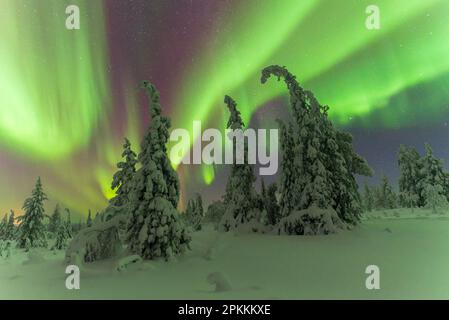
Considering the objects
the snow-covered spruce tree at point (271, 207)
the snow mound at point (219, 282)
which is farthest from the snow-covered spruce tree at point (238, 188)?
the snow mound at point (219, 282)

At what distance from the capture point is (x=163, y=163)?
11734 mm

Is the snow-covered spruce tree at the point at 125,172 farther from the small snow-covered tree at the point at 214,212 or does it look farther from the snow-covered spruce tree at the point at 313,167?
the snow-covered spruce tree at the point at 313,167

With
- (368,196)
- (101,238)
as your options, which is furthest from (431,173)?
(101,238)

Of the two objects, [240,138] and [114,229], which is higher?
[240,138]

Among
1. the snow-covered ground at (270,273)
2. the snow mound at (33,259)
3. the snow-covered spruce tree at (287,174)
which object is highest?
the snow-covered spruce tree at (287,174)

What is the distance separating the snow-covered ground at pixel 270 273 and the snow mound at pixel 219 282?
0.09m

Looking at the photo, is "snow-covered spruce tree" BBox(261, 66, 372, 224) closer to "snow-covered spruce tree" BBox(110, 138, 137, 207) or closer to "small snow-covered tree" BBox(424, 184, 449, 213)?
"snow-covered spruce tree" BBox(110, 138, 137, 207)

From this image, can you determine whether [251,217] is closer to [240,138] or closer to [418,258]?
[240,138]

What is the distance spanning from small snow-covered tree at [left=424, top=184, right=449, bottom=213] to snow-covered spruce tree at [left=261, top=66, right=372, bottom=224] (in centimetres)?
2173

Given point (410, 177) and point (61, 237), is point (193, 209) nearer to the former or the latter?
point (61, 237)

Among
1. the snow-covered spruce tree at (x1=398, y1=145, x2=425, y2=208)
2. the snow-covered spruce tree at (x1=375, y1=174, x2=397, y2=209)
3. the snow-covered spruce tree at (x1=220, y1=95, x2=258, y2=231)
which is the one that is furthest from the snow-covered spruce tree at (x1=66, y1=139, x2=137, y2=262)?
the snow-covered spruce tree at (x1=375, y1=174, x2=397, y2=209)

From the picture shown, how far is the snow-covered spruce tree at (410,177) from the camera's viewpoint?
3631 cm
